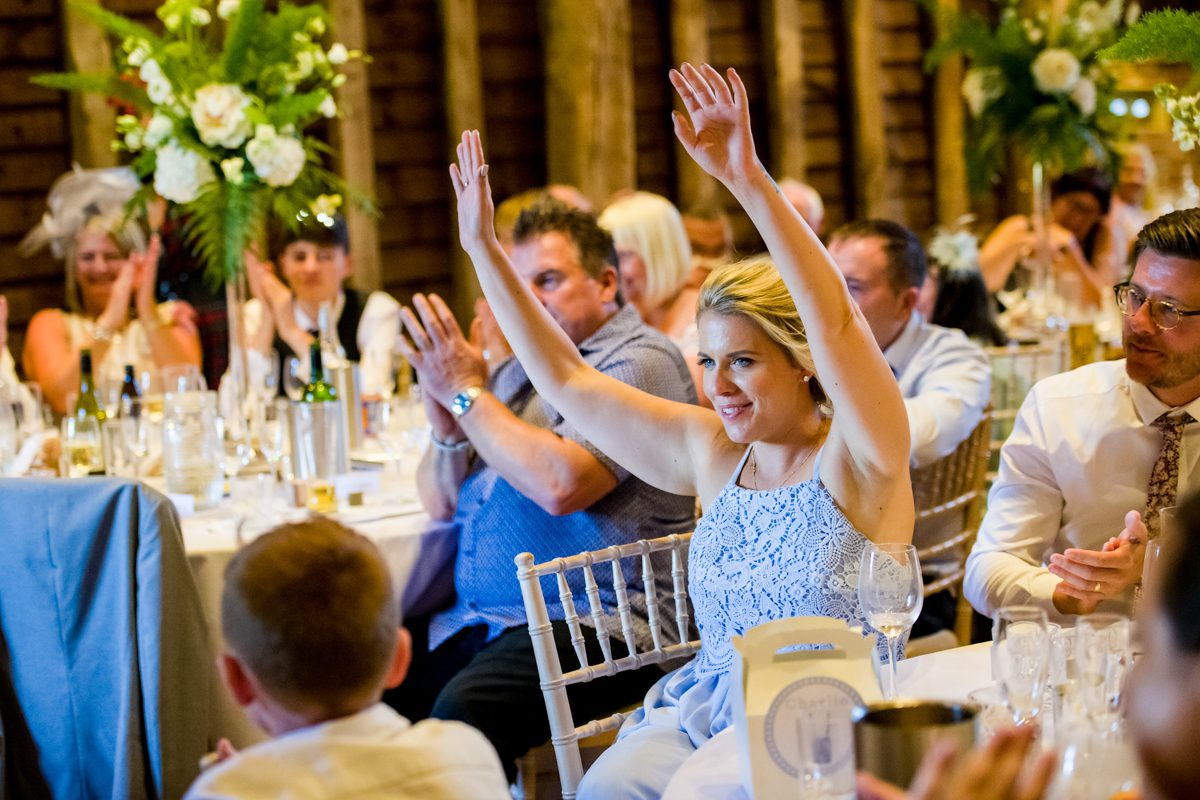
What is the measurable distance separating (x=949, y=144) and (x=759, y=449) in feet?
18.9

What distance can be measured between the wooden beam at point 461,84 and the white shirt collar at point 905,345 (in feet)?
9.33

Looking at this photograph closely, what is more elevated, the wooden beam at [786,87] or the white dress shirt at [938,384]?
the wooden beam at [786,87]

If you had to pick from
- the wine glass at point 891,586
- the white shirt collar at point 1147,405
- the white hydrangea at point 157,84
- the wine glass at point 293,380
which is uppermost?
the white hydrangea at point 157,84

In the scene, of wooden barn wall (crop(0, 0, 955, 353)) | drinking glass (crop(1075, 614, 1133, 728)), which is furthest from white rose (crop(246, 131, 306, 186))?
drinking glass (crop(1075, 614, 1133, 728))

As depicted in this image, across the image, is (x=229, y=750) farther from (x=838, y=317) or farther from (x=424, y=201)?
(x=424, y=201)

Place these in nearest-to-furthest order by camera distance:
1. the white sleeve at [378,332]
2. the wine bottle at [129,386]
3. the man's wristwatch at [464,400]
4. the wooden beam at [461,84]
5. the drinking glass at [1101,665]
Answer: the drinking glass at [1101,665]
the man's wristwatch at [464,400]
the wine bottle at [129,386]
the white sleeve at [378,332]
the wooden beam at [461,84]

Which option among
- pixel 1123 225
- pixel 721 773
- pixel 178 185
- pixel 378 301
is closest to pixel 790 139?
pixel 1123 225

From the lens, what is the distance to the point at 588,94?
613cm

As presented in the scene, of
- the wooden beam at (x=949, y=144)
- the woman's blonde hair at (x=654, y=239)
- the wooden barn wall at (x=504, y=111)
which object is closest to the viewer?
the woman's blonde hair at (x=654, y=239)

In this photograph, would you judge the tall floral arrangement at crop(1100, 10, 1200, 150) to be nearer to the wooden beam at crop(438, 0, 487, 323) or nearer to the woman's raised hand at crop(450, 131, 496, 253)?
the woman's raised hand at crop(450, 131, 496, 253)

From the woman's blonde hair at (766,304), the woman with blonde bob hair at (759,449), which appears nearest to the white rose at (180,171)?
the woman with blonde bob hair at (759,449)

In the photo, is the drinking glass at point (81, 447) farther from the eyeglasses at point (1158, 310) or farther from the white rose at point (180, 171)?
the eyeglasses at point (1158, 310)

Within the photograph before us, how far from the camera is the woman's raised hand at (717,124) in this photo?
184 centimetres

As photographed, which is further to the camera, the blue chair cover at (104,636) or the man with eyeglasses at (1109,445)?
the blue chair cover at (104,636)
